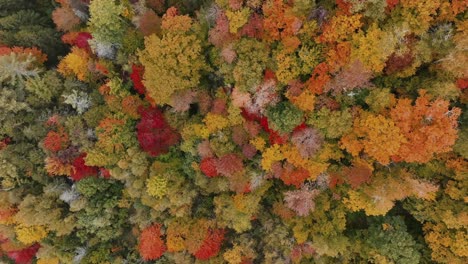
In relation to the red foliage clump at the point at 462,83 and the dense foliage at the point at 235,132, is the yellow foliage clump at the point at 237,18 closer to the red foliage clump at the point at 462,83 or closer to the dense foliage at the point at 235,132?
the dense foliage at the point at 235,132

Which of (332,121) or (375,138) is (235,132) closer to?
(332,121)

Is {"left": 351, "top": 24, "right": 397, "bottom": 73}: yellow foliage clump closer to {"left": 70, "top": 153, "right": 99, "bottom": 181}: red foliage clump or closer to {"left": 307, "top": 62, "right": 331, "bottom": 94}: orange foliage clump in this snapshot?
{"left": 307, "top": 62, "right": 331, "bottom": 94}: orange foliage clump

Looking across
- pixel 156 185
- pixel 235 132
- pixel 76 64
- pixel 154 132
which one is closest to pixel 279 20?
pixel 235 132

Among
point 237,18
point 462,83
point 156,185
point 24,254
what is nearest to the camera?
point 462,83

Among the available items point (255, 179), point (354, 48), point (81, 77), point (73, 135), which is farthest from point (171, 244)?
point (354, 48)

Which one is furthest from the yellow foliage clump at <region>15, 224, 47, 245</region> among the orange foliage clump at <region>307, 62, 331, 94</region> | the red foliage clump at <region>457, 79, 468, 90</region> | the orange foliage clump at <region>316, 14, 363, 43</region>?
the red foliage clump at <region>457, 79, 468, 90</region>

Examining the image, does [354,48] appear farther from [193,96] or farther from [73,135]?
[73,135]
